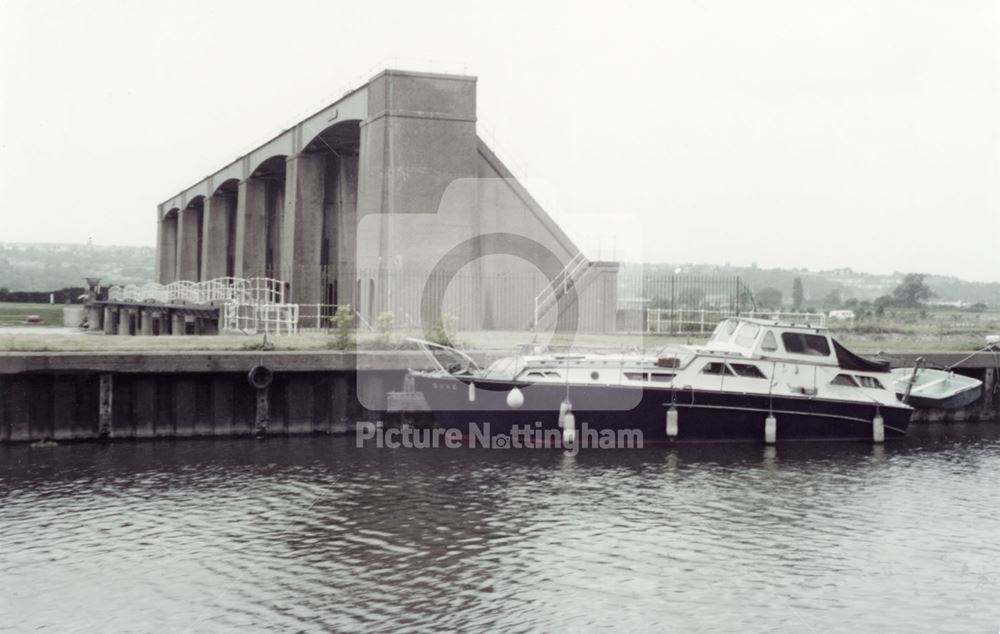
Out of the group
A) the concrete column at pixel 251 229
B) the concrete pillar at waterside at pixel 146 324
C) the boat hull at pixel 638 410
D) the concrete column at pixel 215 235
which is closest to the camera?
the boat hull at pixel 638 410

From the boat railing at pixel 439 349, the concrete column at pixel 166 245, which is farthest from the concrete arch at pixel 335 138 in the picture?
the concrete column at pixel 166 245

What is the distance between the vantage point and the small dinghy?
28.3m

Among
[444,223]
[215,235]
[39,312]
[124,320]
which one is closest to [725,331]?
[444,223]

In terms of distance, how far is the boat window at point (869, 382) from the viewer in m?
25.3

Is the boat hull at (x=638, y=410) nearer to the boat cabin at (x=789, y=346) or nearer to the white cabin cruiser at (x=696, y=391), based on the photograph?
the white cabin cruiser at (x=696, y=391)

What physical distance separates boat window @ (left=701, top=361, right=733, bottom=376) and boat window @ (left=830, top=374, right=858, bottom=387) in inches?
118

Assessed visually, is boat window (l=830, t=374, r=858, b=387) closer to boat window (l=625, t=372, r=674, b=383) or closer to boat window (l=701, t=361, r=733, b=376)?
boat window (l=701, t=361, r=733, b=376)

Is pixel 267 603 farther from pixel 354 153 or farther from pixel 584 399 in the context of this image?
pixel 354 153

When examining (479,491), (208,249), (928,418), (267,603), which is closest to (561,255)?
(928,418)

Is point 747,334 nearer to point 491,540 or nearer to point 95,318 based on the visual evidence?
point 491,540

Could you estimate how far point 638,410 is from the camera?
23.7 m

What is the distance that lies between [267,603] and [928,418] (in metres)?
23.4

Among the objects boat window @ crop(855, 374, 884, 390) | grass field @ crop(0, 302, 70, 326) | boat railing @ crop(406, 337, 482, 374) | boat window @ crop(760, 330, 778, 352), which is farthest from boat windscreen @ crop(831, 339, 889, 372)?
grass field @ crop(0, 302, 70, 326)

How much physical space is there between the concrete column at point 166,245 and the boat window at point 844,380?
74.8 meters
